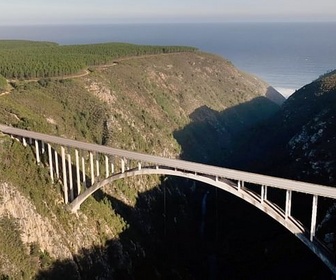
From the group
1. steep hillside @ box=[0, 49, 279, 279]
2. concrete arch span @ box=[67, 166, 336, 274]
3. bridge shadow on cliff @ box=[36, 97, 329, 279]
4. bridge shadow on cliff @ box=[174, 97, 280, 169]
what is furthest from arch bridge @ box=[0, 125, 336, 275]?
bridge shadow on cliff @ box=[174, 97, 280, 169]

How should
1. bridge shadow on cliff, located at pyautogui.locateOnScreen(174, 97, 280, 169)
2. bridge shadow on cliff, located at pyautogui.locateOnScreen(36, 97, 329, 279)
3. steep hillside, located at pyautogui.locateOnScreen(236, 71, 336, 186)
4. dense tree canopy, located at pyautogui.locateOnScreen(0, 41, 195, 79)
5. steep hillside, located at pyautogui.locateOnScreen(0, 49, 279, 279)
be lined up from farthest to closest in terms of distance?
bridge shadow on cliff, located at pyautogui.locateOnScreen(174, 97, 280, 169) < dense tree canopy, located at pyautogui.locateOnScreen(0, 41, 195, 79) < steep hillside, located at pyautogui.locateOnScreen(236, 71, 336, 186) < bridge shadow on cliff, located at pyautogui.locateOnScreen(36, 97, 329, 279) < steep hillside, located at pyautogui.locateOnScreen(0, 49, 279, 279)

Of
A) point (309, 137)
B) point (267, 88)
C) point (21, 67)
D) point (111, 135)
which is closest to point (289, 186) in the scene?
point (309, 137)

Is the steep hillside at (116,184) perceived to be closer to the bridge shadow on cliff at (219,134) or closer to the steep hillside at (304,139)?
the bridge shadow on cliff at (219,134)

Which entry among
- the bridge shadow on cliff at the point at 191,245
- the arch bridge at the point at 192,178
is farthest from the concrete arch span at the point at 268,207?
the bridge shadow on cliff at the point at 191,245

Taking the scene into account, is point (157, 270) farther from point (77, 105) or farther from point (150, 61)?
point (150, 61)

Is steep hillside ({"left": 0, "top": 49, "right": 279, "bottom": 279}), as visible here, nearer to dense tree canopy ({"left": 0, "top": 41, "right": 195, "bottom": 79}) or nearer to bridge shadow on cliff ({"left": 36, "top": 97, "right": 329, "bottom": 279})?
bridge shadow on cliff ({"left": 36, "top": 97, "right": 329, "bottom": 279})

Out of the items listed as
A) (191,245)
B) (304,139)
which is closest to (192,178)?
(191,245)

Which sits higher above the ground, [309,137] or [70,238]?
[309,137]
